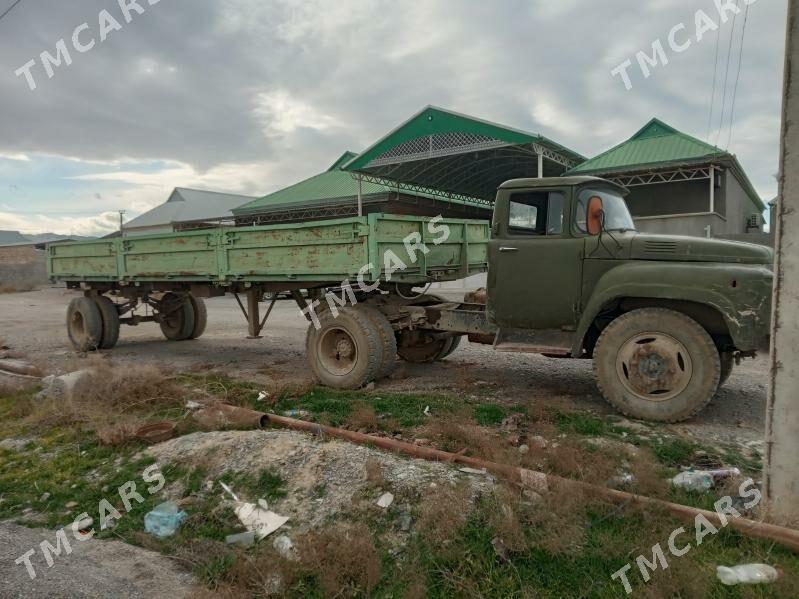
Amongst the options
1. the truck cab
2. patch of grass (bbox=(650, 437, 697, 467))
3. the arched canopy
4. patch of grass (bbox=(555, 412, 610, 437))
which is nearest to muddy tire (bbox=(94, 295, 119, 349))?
the truck cab

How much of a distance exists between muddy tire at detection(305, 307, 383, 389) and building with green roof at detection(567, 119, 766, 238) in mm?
10744

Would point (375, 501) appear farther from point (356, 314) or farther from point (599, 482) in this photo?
point (356, 314)

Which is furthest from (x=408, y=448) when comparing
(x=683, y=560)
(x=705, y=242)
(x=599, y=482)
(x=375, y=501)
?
(x=705, y=242)

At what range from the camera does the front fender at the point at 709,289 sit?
4684 mm

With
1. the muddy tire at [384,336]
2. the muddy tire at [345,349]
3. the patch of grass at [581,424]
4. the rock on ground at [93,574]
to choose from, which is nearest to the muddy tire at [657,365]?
the patch of grass at [581,424]

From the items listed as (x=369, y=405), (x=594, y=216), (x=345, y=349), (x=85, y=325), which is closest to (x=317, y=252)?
(x=345, y=349)

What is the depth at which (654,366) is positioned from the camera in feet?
16.4

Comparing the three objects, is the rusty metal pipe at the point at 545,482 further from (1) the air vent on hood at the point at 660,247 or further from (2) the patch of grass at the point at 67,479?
(1) the air vent on hood at the point at 660,247

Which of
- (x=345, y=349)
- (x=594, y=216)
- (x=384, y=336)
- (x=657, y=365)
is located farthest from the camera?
(x=345, y=349)

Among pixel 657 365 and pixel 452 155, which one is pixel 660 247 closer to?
pixel 657 365

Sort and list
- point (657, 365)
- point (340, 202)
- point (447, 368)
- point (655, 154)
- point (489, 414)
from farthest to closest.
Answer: point (340, 202) → point (655, 154) → point (447, 368) → point (489, 414) → point (657, 365)

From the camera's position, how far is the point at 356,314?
653 centimetres

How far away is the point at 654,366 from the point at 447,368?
3116mm

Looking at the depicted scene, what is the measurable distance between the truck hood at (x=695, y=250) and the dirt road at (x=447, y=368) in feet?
4.81
